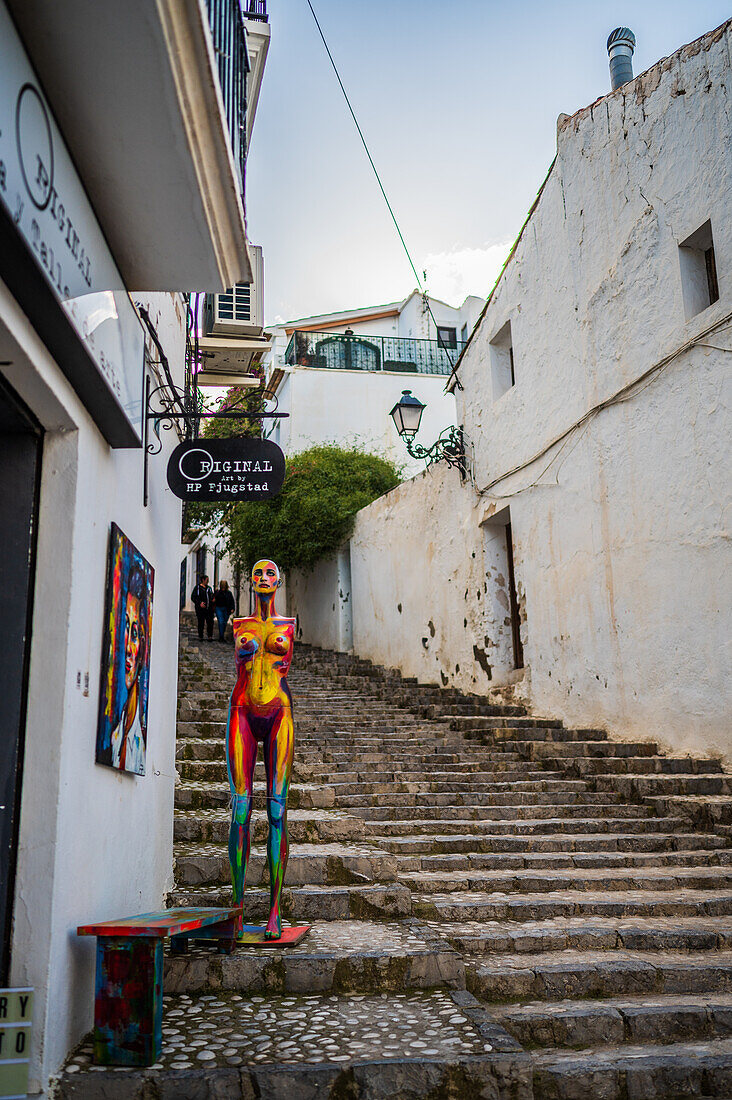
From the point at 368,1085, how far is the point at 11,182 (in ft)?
9.93

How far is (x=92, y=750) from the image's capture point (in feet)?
11.8

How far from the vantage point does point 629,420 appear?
9062 mm

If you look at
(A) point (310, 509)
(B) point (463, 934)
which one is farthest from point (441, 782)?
(A) point (310, 509)

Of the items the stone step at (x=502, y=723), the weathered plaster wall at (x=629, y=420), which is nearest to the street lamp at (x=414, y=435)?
the weathered plaster wall at (x=629, y=420)

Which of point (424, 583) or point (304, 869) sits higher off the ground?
point (424, 583)

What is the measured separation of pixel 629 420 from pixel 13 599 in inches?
277

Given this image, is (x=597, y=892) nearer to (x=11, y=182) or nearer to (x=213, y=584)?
(x=11, y=182)

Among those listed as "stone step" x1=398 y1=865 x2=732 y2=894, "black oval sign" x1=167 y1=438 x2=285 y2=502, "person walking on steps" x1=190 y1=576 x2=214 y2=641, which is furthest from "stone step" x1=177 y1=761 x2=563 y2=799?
"person walking on steps" x1=190 y1=576 x2=214 y2=641

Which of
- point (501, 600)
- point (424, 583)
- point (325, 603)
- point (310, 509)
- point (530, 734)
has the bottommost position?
point (530, 734)

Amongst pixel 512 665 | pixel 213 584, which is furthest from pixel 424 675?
pixel 213 584

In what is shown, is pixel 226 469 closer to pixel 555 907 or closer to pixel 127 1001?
pixel 127 1001

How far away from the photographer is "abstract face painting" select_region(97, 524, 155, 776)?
3.79 metres

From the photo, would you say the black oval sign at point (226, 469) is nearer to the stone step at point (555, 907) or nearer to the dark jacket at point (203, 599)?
the stone step at point (555, 907)

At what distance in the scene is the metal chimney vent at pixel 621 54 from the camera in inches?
424
